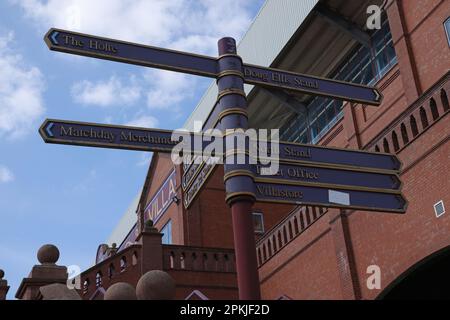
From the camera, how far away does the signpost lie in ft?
25.1

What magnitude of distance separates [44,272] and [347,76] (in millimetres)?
15012

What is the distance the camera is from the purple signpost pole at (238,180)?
726 centimetres

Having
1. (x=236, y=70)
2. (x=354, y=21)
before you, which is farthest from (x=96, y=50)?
(x=354, y=21)

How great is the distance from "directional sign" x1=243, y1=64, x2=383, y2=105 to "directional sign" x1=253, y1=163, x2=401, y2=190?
1140mm

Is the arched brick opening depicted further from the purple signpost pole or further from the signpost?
the purple signpost pole

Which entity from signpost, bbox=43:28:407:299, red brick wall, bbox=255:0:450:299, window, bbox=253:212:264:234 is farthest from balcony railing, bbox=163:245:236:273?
signpost, bbox=43:28:407:299

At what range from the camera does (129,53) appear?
27.0 ft

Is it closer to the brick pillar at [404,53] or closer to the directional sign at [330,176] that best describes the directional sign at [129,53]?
the directional sign at [330,176]

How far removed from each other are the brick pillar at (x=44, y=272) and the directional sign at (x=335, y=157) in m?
5.45

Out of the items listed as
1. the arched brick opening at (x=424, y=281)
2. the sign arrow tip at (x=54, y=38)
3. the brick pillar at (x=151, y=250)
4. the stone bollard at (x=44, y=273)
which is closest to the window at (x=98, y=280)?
the brick pillar at (x=151, y=250)

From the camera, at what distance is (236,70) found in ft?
27.7

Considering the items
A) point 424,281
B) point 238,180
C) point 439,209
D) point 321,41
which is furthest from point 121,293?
point 321,41
